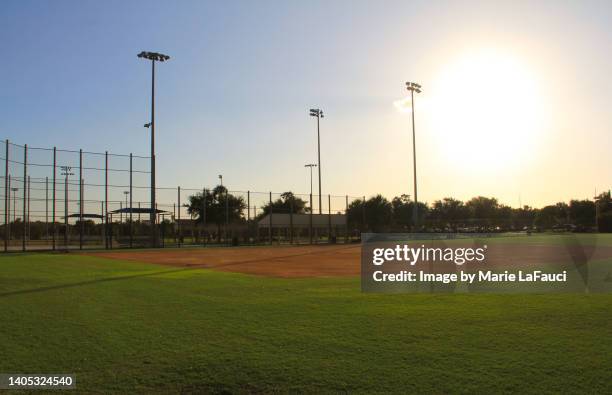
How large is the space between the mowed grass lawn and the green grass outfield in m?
0.02

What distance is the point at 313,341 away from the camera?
705 cm

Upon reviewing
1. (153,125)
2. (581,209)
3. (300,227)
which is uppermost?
(153,125)

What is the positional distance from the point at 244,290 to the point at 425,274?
18.3 ft

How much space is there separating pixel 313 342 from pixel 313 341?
55 mm

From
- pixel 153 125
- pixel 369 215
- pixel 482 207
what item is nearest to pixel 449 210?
pixel 482 207

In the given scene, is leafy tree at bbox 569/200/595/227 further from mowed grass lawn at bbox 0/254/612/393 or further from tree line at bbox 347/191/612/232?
mowed grass lawn at bbox 0/254/612/393

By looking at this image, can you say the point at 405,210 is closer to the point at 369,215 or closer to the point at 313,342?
the point at 369,215

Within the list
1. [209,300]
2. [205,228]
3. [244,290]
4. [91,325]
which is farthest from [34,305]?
[205,228]

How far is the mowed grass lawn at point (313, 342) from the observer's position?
5535mm

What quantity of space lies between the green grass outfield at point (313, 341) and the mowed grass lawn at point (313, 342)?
0.07 ft

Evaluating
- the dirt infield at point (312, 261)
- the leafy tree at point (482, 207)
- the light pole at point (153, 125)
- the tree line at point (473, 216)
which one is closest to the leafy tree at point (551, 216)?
the tree line at point (473, 216)

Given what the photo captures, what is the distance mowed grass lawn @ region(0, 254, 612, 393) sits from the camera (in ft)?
18.2

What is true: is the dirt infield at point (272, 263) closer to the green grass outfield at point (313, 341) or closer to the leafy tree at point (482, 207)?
the green grass outfield at point (313, 341)

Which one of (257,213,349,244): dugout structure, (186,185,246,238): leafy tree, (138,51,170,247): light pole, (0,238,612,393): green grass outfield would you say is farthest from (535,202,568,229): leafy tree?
(0,238,612,393): green grass outfield
